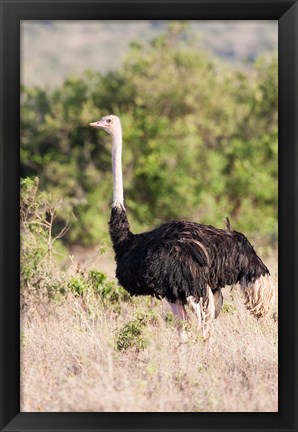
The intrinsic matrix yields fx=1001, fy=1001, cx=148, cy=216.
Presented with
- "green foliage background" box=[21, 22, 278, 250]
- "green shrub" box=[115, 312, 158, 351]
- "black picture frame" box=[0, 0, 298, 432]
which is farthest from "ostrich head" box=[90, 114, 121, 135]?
"green foliage background" box=[21, 22, 278, 250]

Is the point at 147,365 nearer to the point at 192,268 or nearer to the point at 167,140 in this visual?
the point at 192,268

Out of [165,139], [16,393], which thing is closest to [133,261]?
[16,393]

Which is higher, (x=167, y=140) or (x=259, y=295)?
(x=167, y=140)

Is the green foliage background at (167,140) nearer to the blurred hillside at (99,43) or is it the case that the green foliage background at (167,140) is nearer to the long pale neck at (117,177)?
the long pale neck at (117,177)

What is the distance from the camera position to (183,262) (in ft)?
23.1

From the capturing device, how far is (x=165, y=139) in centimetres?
1576

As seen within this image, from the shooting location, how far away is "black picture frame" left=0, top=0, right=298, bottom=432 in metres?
5.12

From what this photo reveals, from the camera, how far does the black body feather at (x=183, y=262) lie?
7.03 metres

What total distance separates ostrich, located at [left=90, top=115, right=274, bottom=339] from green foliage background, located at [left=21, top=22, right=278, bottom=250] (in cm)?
704

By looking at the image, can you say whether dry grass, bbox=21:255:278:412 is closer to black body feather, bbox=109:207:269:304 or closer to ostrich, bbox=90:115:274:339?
ostrich, bbox=90:115:274:339

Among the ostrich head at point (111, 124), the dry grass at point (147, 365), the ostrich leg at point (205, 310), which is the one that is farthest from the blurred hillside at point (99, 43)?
the ostrich leg at point (205, 310)
